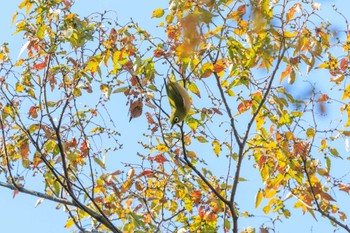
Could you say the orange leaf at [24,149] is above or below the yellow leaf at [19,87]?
below

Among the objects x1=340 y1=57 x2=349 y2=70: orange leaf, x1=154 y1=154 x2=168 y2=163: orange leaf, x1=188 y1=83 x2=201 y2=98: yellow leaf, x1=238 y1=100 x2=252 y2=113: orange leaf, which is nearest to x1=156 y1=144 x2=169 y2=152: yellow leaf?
x1=154 y1=154 x2=168 y2=163: orange leaf

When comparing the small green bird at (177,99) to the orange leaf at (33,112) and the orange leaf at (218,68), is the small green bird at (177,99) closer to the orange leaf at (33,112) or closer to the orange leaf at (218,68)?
the orange leaf at (218,68)

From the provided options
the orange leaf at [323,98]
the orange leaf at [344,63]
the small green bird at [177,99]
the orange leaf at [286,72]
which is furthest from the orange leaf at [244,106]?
the small green bird at [177,99]

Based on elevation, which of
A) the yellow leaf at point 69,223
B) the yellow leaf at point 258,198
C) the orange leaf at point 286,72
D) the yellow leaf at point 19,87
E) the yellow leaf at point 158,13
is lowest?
the yellow leaf at point 69,223

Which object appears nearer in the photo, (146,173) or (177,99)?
(177,99)

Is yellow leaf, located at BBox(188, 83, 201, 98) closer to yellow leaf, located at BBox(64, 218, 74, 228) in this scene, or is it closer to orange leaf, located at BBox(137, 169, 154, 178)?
orange leaf, located at BBox(137, 169, 154, 178)

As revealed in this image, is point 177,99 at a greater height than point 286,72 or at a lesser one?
Answer: lesser

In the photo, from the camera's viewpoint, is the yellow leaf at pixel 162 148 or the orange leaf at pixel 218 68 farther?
the yellow leaf at pixel 162 148

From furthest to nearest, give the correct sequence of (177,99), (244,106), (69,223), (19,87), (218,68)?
(69,223) → (19,87) → (244,106) → (218,68) → (177,99)

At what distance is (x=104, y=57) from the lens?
11.2 ft

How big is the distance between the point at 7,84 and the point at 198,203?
1134 mm

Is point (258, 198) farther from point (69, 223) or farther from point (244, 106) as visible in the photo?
point (69, 223)

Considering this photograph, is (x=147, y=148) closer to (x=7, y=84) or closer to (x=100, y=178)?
(x=100, y=178)

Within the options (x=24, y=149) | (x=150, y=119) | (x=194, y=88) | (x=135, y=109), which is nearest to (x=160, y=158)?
(x=150, y=119)
